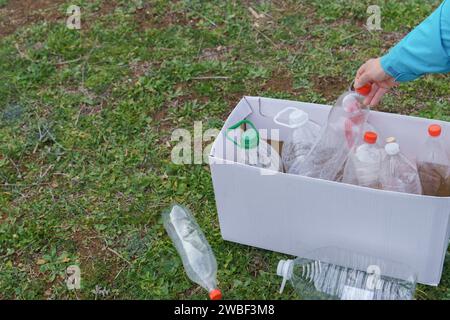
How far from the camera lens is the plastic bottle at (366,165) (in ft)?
4.77

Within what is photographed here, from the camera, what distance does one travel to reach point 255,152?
1497 mm

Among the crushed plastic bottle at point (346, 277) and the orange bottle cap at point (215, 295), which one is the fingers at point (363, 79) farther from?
the orange bottle cap at point (215, 295)

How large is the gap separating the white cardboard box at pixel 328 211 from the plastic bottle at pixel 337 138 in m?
0.04

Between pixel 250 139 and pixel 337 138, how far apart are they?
262mm

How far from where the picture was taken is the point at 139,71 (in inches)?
98.7

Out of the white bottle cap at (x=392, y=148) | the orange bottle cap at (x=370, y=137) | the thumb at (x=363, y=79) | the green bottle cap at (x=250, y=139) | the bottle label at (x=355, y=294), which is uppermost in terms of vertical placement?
the thumb at (x=363, y=79)

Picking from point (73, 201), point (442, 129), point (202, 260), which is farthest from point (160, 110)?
point (442, 129)

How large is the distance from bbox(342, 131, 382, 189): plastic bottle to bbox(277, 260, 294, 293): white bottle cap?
29 cm

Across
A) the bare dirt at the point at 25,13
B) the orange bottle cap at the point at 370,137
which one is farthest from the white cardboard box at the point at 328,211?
the bare dirt at the point at 25,13
